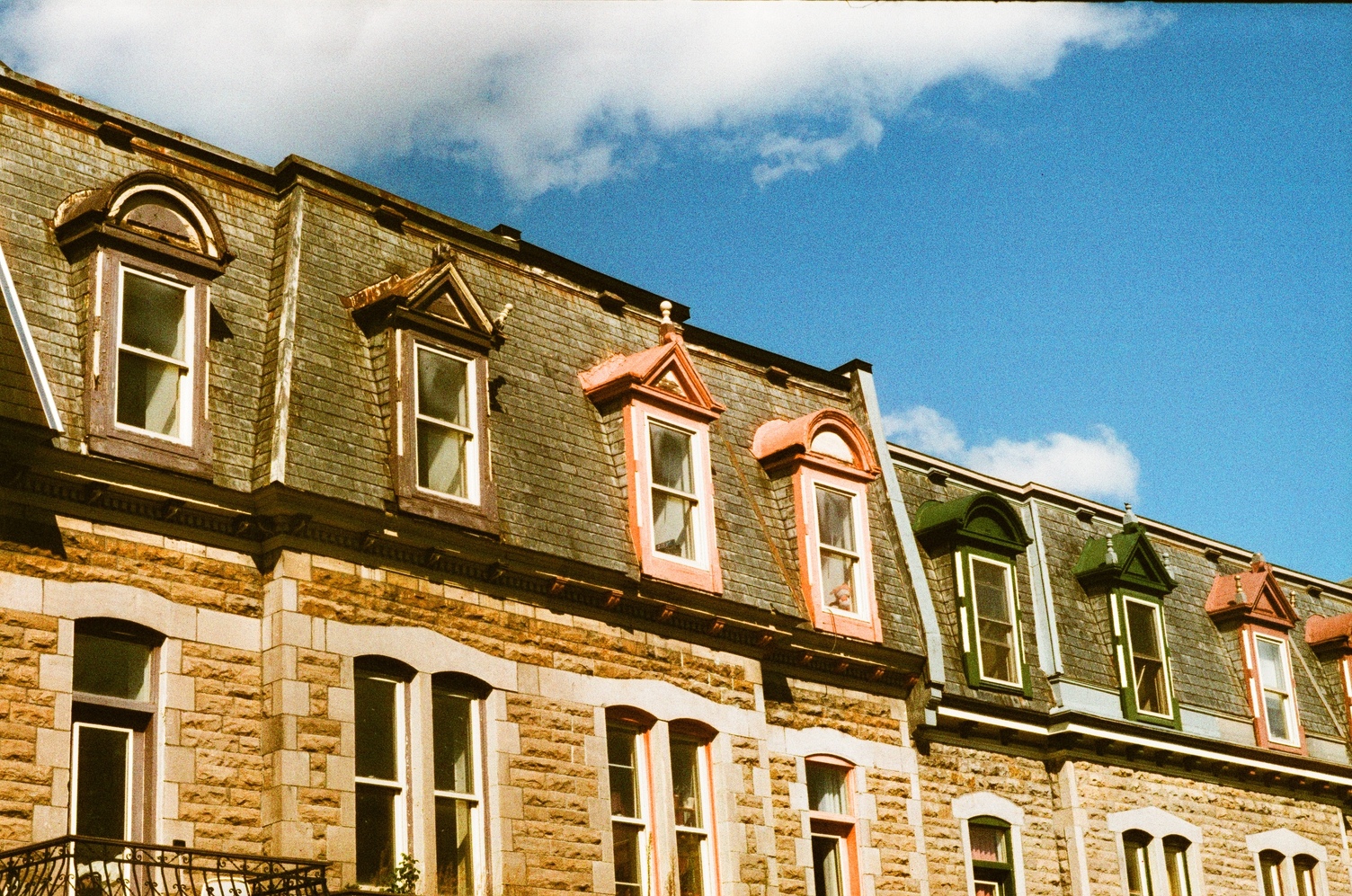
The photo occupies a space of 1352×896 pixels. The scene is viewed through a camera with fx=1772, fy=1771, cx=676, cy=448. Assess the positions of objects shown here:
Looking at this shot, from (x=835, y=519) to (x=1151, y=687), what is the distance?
6362mm

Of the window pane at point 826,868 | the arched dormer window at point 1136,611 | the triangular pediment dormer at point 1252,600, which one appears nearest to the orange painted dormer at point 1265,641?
the triangular pediment dormer at point 1252,600

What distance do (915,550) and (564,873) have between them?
7724 millimetres

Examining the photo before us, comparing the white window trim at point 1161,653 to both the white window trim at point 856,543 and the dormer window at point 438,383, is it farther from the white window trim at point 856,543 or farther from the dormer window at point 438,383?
the dormer window at point 438,383

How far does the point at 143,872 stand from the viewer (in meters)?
14.3

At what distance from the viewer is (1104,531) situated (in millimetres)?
27219

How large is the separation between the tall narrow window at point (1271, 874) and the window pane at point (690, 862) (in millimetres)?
10825

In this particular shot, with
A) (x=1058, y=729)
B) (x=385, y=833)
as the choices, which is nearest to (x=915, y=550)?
(x=1058, y=729)

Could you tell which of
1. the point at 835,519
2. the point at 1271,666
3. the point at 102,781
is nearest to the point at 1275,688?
the point at 1271,666

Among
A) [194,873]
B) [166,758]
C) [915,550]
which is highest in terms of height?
[915,550]

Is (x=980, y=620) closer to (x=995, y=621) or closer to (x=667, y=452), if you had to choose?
(x=995, y=621)

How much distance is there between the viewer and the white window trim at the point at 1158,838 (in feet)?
77.4

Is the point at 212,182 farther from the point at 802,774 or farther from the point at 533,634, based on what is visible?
the point at 802,774

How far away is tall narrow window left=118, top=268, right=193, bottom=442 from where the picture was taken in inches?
625

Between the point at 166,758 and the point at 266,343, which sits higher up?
the point at 266,343
